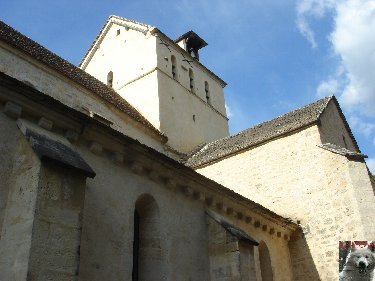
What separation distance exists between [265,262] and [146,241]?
4808 millimetres

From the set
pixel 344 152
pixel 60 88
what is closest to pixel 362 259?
pixel 344 152

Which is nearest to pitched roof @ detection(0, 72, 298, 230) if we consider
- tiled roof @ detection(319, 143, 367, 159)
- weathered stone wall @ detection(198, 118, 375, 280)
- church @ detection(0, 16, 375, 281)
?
church @ detection(0, 16, 375, 281)

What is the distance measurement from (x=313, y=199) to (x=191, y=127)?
27.4 feet

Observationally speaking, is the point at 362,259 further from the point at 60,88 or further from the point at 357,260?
the point at 60,88

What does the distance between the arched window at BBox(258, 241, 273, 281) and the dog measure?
6.19 feet

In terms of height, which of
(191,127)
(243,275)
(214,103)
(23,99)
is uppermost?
(214,103)

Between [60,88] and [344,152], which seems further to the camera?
[60,88]

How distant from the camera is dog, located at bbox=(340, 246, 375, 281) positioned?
10.3 metres

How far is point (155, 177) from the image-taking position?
8.54m

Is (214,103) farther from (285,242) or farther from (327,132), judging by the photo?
(285,242)

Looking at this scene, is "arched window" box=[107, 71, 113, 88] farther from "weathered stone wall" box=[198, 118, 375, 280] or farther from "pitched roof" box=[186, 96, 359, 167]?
"weathered stone wall" box=[198, 118, 375, 280]

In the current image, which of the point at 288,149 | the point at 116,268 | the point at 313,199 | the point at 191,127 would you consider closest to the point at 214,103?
the point at 191,127

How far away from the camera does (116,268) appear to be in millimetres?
6934

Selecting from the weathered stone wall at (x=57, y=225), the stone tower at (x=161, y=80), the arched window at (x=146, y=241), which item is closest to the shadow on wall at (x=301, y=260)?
the arched window at (x=146, y=241)
